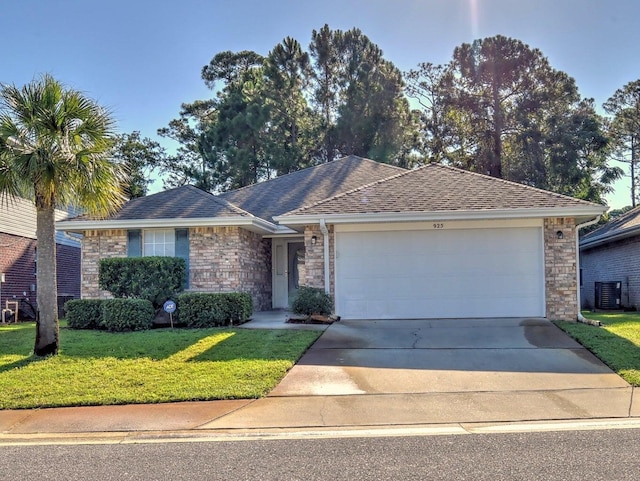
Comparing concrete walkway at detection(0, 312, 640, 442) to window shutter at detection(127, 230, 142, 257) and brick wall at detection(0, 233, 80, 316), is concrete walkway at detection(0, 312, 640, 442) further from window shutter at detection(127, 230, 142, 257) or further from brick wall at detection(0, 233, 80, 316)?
brick wall at detection(0, 233, 80, 316)

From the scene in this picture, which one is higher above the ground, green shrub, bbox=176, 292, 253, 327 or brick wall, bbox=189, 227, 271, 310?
brick wall, bbox=189, 227, 271, 310

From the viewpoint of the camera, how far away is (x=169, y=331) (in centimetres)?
1139

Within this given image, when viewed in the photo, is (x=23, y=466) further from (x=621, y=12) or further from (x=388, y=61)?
(x=388, y=61)

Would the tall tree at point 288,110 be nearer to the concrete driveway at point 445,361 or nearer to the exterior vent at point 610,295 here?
the exterior vent at point 610,295

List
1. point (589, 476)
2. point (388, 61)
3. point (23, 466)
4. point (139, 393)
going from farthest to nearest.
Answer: point (388, 61) → point (139, 393) → point (23, 466) → point (589, 476)

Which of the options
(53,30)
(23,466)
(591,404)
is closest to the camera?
(23,466)

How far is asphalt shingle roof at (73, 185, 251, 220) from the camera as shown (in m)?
13.8

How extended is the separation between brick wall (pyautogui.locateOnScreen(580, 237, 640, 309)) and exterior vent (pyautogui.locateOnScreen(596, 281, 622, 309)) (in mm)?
293

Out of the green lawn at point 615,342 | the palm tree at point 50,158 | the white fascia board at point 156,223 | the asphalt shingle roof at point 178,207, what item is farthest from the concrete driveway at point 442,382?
the asphalt shingle roof at point 178,207

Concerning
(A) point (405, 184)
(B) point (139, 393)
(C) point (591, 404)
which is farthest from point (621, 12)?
(B) point (139, 393)

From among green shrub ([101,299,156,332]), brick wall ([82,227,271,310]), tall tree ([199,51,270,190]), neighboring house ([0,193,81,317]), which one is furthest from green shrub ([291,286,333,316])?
tall tree ([199,51,270,190])

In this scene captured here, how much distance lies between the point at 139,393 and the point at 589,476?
539cm

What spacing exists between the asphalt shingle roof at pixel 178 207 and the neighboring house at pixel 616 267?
38.6ft

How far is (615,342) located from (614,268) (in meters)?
9.94
